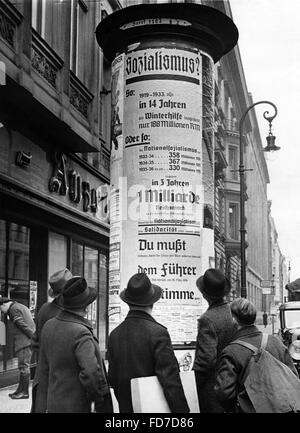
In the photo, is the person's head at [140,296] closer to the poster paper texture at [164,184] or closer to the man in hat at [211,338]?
the man in hat at [211,338]

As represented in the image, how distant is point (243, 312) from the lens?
476 cm

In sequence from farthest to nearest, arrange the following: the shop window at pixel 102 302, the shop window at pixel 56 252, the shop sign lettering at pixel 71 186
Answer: the shop window at pixel 102 302 < the shop window at pixel 56 252 < the shop sign lettering at pixel 71 186

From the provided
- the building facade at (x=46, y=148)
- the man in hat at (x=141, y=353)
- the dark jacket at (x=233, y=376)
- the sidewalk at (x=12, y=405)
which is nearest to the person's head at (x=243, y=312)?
the dark jacket at (x=233, y=376)

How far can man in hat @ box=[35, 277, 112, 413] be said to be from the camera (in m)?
4.39

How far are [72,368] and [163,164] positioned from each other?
2384mm

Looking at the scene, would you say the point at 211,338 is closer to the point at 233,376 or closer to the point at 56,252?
the point at 233,376

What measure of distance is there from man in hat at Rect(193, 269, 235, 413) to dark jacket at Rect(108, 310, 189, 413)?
33 cm

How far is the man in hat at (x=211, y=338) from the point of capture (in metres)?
4.81

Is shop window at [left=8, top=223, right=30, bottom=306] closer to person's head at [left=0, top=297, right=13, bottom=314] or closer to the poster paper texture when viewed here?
person's head at [left=0, top=297, right=13, bottom=314]

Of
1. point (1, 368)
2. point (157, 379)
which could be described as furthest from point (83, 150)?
point (157, 379)

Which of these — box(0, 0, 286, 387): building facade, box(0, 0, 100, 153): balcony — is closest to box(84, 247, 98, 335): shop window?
box(0, 0, 286, 387): building facade

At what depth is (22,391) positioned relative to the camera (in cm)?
1009

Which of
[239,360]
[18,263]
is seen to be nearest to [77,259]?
[18,263]

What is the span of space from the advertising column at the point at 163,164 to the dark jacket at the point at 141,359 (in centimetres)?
148
